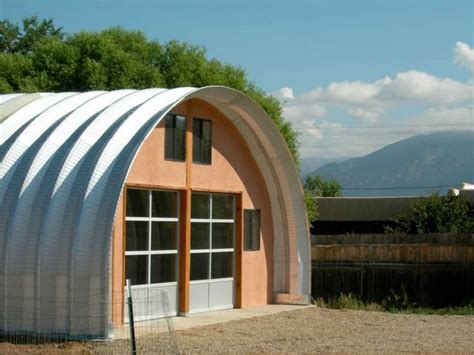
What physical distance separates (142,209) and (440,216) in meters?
15.5

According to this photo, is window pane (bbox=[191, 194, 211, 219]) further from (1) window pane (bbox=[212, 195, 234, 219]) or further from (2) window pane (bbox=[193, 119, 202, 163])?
(2) window pane (bbox=[193, 119, 202, 163])

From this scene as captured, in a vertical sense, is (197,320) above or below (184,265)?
below

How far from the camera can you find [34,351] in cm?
1534

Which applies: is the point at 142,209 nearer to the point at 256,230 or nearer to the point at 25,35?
the point at 256,230

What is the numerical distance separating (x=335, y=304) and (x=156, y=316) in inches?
266

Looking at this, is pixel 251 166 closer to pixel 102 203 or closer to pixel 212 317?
pixel 212 317

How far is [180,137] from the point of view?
20.6 m

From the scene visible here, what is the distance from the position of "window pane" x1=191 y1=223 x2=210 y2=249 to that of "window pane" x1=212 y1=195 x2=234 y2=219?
51 centimetres

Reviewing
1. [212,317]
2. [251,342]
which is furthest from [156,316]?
[251,342]

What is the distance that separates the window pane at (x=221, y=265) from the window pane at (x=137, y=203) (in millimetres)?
3007

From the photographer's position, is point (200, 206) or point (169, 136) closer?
point (169, 136)

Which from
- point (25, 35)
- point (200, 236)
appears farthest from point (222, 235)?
point (25, 35)

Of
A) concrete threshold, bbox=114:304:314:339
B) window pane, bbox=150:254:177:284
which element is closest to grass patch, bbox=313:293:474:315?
concrete threshold, bbox=114:304:314:339

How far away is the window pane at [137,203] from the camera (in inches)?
740
